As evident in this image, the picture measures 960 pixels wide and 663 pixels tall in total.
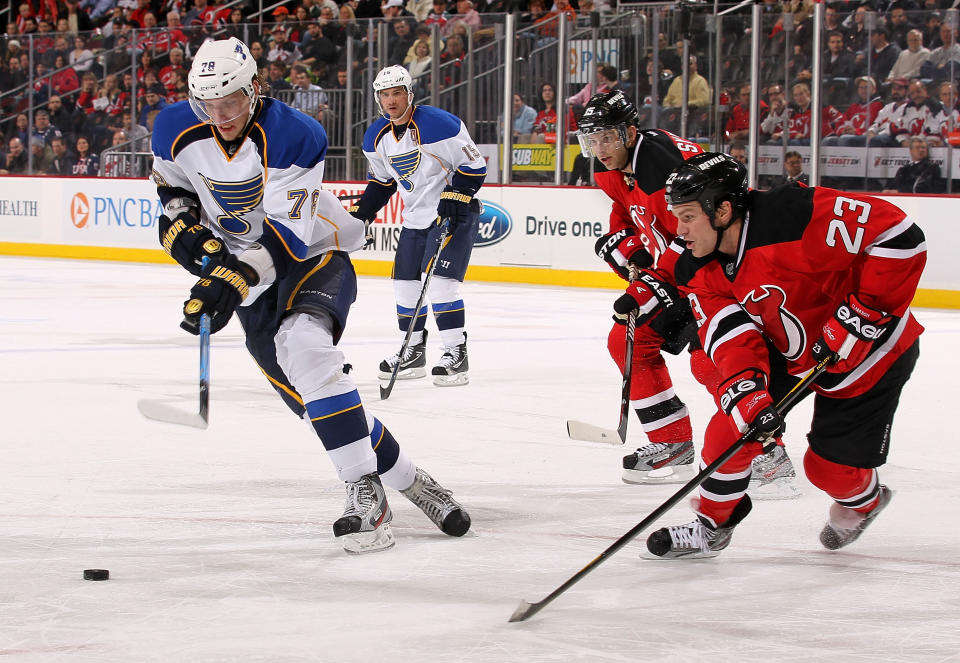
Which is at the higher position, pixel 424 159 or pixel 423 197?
pixel 424 159

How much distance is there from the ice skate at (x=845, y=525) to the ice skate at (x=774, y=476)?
1.72 ft

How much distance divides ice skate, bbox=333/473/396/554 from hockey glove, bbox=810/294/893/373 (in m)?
1.02

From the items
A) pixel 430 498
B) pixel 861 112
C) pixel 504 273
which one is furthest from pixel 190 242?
pixel 504 273

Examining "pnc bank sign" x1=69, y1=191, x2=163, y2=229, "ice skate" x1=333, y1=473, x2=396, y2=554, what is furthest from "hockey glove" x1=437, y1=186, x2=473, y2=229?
"pnc bank sign" x1=69, y1=191, x2=163, y2=229

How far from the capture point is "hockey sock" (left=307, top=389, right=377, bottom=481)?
8.98 feet

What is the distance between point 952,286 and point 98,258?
25.7 feet

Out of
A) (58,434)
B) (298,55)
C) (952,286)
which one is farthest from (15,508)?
(298,55)

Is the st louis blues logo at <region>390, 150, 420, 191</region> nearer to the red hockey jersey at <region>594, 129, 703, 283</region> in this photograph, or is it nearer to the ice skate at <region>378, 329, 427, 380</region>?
the ice skate at <region>378, 329, 427, 380</region>

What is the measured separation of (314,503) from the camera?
323cm

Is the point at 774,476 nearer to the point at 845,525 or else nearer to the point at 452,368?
the point at 845,525

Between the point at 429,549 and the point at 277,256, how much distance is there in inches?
29.1

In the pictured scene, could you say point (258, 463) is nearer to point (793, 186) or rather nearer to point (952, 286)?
point (793, 186)

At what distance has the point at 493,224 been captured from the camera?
408 inches

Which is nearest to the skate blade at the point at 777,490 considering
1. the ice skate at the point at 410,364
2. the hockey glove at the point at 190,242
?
the hockey glove at the point at 190,242
